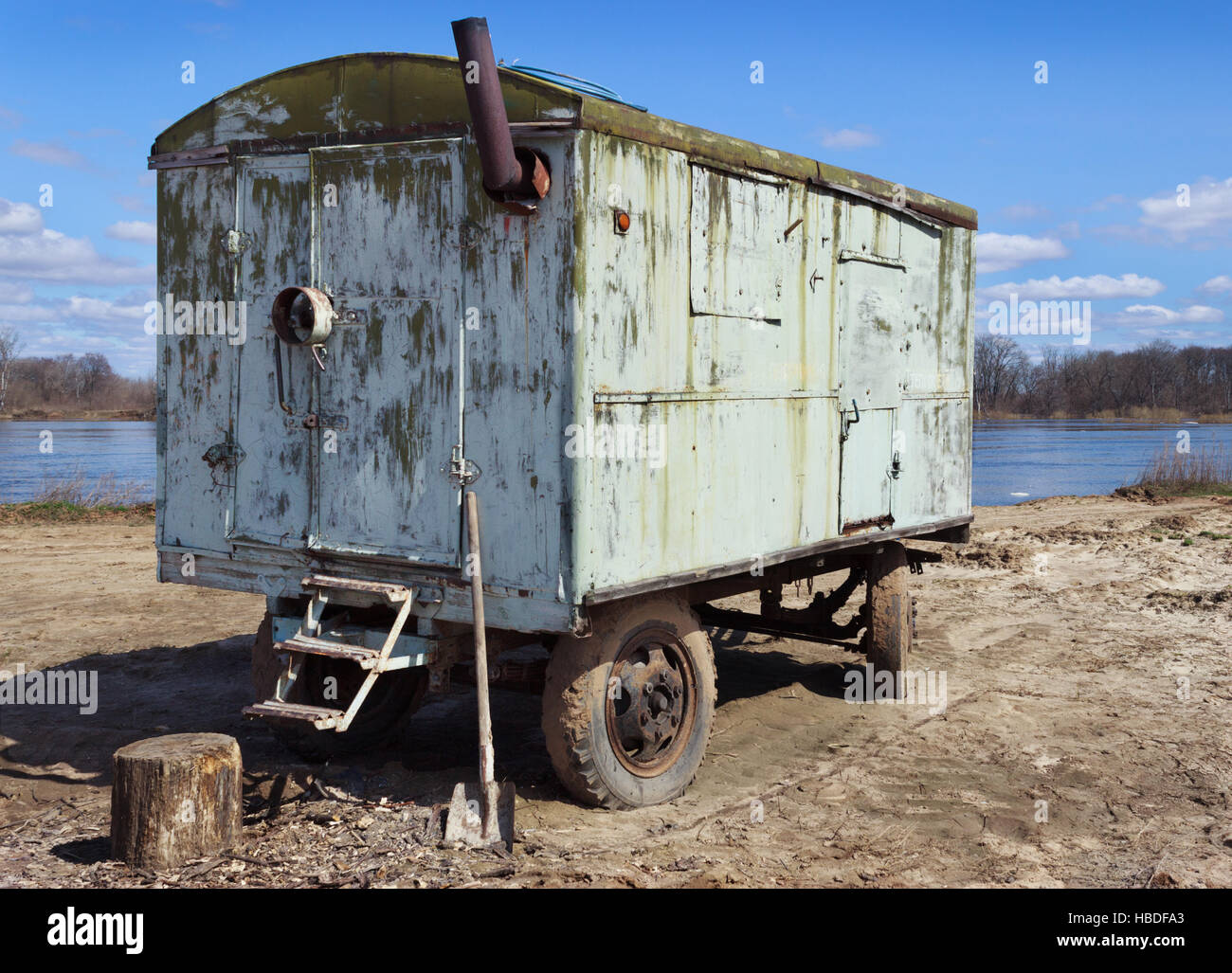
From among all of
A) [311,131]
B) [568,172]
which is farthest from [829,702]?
[311,131]

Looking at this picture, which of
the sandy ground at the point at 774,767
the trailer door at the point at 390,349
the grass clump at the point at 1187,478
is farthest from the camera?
the grass clump at the point at 1187,478

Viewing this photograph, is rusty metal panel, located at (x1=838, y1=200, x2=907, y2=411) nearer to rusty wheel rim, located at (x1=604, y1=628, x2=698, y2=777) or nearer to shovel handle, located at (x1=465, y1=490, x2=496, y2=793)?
rusty wheel rim, located at (x1=604, y1=628, x2=698, y2=777)

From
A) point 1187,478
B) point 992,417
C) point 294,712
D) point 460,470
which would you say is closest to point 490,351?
point 460,470

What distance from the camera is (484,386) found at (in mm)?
5355

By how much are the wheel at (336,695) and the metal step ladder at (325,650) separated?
0.47 metres

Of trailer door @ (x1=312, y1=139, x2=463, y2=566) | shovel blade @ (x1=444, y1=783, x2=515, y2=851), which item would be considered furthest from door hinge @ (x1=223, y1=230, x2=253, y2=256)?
shovel blade @ (x1=444, y1=783, x2=515, y2=851)

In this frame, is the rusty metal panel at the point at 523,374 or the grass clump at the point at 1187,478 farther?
the grass clump at the point at 1187,478

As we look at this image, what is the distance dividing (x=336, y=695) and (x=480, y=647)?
5.30 ft

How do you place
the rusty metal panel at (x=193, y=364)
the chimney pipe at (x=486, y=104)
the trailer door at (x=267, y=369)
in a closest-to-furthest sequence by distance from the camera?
→ the chimney pipe at (x=486, y=104)
the trailer door at (x=267, y=369)
the rusty metal panel at (x=193, y=364)

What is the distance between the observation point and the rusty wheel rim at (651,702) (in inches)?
227

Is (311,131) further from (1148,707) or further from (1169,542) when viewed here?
(1169,542)

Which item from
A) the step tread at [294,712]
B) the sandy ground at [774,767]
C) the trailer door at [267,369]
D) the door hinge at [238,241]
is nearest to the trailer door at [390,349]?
the trailer door at [267,369]

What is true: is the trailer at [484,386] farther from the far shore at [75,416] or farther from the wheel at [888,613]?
the far shore at [75,416]

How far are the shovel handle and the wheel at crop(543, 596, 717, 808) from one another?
1.33ft
